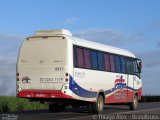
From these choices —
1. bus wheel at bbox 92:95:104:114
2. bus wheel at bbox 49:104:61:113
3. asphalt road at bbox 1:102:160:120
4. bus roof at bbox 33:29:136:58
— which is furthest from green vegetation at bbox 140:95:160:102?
bus wheel at bbox 92:95:104:114

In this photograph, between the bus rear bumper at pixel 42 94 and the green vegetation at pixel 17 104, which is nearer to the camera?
the bus rear bumper at pixel 42 94

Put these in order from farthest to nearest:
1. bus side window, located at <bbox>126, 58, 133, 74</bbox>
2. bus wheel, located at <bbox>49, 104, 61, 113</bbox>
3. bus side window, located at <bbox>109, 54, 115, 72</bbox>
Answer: bus side window, located at <bbox>126, 58, 133, 74</bbox> < bus side window, located at <bbox>109, 54, 115, 72</bbox> < bus wheel, located at <bbox>49, 104, 61, 113</bbox>

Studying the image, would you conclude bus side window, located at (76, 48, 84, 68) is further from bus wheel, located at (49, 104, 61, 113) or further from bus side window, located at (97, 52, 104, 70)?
bus wheel, located at (49, 104, 61, 113)

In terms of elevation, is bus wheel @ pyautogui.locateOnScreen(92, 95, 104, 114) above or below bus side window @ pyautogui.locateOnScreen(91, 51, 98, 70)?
below

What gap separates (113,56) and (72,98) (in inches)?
218

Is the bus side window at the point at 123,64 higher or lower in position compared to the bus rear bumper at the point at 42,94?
higher

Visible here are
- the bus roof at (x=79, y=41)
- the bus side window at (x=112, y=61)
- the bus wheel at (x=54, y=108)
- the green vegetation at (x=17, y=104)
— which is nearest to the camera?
the bus roof at (x=79, y=41)

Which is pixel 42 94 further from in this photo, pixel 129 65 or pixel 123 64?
pixel 129 65

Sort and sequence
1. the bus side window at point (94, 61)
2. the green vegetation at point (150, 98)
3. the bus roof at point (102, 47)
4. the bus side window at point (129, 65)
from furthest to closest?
the green vegetation at point (150, 98)
the bus side window at point (129, 65)
the bus side window at point (94, 61)
the bus roof at point (102, 47)

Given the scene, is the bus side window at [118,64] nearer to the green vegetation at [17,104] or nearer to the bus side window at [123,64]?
the bus side window at [123,64]

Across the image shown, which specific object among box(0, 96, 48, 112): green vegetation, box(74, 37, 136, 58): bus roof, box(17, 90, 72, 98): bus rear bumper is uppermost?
box(74, 37, 136, 58): bus roof

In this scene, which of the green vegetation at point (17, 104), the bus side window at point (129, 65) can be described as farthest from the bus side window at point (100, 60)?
the green vegetation at point (17, 104)

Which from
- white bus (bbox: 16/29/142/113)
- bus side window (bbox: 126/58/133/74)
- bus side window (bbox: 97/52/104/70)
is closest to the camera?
white bus (bbox: 16/29/142/113)

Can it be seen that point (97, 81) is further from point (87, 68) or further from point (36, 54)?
point (36, 54)
